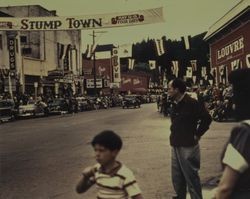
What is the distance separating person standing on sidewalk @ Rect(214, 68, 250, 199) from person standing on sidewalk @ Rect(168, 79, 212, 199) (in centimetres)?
353

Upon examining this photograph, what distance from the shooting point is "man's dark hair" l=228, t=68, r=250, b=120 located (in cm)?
341

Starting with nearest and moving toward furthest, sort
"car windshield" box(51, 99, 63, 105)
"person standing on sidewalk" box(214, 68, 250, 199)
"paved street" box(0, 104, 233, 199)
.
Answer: "person standing on sidewalk" box(214, 68, 250, 199) < "paved street" box(0, 104, 233, 199) < "car windshield" box(51, 99, 63, 105)

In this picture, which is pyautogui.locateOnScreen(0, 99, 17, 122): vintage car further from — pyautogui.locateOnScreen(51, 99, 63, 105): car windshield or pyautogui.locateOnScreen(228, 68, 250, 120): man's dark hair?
pyautogui.locateOnScreen(228, 68, 250, 120): man's dark hair

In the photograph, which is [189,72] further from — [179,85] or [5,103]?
[179,85]

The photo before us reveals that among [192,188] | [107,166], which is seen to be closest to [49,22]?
[192,188]

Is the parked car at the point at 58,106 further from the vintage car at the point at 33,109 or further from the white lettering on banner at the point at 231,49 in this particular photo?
the white lettering on banner at the point at 231,49

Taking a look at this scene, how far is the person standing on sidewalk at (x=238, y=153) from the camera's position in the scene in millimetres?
3275

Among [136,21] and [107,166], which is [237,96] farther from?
[136,21]

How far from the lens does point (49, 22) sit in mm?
12516

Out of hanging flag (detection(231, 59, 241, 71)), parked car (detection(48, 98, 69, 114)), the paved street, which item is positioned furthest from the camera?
parked car (detection(48, 98, 69, 114))

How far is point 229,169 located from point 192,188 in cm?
376

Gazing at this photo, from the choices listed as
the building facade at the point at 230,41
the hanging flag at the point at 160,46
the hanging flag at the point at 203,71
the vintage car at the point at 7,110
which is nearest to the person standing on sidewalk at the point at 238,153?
the hanging flag at the point at 160,46

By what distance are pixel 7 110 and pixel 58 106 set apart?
10.2 metres

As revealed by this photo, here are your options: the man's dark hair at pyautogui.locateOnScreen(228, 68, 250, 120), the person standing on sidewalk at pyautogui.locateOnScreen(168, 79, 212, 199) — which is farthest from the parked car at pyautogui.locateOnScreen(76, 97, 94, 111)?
the man's dark hair at pyautogui.locateOnScreen(228, 68, 250, 120)
